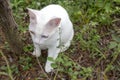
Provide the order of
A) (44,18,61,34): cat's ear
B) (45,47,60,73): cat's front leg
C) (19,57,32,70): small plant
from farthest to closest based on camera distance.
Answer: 1. (19,57,32,70): small plant
2. (45,47,60,73): cat's front leg
3. (44,18,61,34): cat's ear

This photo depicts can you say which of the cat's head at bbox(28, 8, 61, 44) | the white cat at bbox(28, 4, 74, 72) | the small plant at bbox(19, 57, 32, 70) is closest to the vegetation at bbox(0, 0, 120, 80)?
the small plant at bbox(19, 57, 32, 70)

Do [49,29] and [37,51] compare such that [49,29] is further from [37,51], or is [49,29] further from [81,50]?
[81,50]

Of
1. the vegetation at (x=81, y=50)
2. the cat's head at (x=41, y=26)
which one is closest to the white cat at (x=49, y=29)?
the cat's head at (x=41, y=26)

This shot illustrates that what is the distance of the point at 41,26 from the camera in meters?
1.88

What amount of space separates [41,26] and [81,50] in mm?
729

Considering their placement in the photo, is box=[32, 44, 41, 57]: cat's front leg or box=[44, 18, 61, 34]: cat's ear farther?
box=[32, 44, 41, 57]: cat's front leg

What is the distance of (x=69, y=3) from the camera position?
9.21 ft

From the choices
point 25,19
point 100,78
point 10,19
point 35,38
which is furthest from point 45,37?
point 25,19

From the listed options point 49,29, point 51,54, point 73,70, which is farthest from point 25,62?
point 49,29

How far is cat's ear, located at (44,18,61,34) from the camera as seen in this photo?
1.87 meters

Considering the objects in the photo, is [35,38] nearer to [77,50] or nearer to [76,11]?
[77,50]

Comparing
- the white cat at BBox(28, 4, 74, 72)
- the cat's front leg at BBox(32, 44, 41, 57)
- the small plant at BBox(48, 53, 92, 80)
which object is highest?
the white cat at BBox(28, 4, 74, 72)

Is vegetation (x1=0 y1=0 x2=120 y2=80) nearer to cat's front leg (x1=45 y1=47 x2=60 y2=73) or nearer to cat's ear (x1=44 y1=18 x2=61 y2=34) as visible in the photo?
cat's front leg (x1=45 y1=47 x2=60 y2=73)

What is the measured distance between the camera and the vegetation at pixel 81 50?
2254 millimetres
